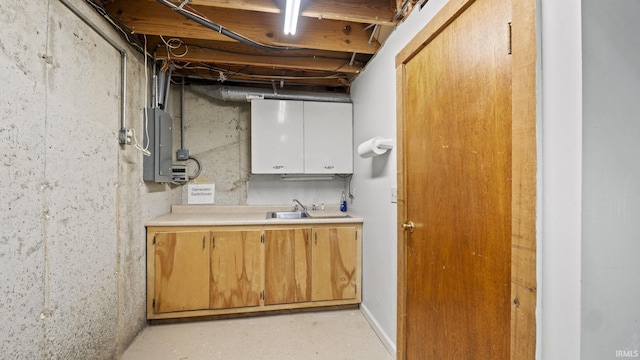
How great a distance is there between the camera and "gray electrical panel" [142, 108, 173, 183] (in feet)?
7.16

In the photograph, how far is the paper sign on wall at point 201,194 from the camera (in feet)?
9.53

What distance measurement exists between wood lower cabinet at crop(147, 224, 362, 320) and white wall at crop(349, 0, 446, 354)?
26cm

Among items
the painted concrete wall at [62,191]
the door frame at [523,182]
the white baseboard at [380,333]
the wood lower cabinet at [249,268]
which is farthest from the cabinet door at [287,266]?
the door frame at [523,182]

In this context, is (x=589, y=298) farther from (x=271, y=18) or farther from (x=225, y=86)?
(x=225, y=86)

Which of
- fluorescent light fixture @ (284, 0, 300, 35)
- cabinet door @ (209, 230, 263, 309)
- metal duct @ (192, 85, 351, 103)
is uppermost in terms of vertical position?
fluorescent light fixture @ (284, 0, 300, 35)

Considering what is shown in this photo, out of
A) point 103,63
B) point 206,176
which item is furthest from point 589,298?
point 206,176

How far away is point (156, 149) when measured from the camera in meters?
2.23

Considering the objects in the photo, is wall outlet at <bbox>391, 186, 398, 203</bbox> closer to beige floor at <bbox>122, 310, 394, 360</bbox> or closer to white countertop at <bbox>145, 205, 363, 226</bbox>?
white countertop at <bbox>145, 205, 363, 226</bbox>

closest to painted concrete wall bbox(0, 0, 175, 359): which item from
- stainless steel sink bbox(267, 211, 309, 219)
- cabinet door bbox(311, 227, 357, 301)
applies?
stainless steel sink bbox(267, 211, 309, 219)

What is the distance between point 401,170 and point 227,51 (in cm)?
186

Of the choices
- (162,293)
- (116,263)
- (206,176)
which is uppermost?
(206,176)

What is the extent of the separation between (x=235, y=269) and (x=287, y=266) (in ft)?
1.54

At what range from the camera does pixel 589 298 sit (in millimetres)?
691

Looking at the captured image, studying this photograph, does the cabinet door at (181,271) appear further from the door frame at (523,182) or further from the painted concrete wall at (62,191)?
the door frame at (523,182)
